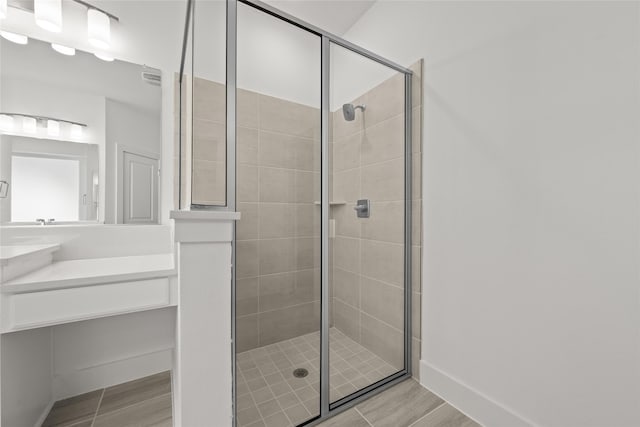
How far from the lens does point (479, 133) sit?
1171 millimetres

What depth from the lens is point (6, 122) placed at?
1.14 m

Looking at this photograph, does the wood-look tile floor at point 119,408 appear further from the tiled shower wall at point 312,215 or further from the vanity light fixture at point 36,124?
the vanity light fixture at point 36,124

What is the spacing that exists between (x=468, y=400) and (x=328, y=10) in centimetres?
252

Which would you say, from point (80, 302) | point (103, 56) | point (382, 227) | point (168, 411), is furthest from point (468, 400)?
point (103, 56)

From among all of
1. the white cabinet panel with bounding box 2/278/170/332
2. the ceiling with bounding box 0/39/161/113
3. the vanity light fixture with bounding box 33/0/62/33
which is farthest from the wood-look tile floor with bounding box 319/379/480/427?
the vanity light fixture with bounding box 33/0/62/33

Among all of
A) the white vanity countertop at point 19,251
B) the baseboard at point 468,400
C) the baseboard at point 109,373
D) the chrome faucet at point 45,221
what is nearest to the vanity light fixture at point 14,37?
the chrome faucet at point 45,221

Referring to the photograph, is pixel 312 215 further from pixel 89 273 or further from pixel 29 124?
pixel 29 124

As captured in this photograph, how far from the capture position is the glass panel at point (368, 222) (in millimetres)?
1346

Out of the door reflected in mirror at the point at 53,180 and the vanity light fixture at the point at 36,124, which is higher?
the vanity light fixture at the point at 36,124

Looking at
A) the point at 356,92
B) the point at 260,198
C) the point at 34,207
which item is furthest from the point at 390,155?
the point at 34,207

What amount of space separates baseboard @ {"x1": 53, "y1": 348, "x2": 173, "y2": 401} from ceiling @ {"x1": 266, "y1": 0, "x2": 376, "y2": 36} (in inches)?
95.0

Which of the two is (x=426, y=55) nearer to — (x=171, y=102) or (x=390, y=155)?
(x=390, y=155)

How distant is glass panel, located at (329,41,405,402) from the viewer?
135cm

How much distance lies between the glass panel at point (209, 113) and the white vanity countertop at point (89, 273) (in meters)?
0.40
